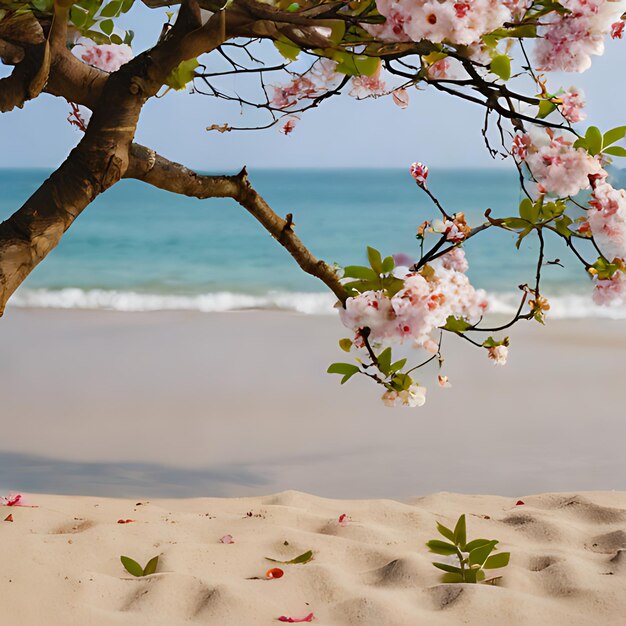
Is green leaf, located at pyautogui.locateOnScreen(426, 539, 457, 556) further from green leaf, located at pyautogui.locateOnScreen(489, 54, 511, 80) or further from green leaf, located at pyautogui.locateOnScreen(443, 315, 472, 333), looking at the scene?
green leaf, located at pyautogui.locateOnScreen(489, 54, 511, 80)

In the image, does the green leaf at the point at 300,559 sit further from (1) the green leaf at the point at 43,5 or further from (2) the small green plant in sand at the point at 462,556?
(1) the green leaf at the point at 43,5

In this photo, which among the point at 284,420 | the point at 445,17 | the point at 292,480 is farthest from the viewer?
the point at 284,420

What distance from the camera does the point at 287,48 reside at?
1.57 m

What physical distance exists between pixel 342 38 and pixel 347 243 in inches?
565

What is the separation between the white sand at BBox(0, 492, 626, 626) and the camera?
2234 millimetres

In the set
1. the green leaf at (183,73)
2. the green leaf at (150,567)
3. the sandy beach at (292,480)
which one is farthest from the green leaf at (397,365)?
the green leaf at (150,567)

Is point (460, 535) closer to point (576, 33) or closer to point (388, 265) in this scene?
point (388, 265)

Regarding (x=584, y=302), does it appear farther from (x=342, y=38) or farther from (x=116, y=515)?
(x=342, y=38)

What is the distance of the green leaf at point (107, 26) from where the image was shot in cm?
194

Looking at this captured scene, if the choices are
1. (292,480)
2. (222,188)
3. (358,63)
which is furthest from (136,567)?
(358,63)

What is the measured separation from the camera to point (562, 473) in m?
4.01

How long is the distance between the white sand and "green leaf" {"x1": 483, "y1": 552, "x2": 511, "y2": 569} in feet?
0.17

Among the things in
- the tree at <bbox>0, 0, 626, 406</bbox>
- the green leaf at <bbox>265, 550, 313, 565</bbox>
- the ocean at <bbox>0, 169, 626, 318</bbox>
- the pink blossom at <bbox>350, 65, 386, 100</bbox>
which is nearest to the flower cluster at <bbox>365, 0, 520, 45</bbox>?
the tree at <bbox>0, 0, 626, 406</bbox>

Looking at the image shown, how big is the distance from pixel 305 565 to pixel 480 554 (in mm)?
527
